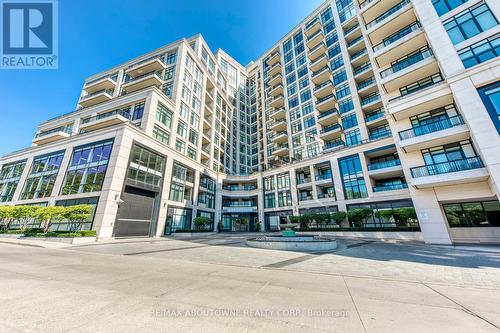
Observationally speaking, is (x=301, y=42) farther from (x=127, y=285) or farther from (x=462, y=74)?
(x=127, y=285)

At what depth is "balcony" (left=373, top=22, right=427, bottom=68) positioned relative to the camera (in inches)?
859

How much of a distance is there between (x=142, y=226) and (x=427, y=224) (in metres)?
31.8

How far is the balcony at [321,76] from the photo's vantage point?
40550 mm

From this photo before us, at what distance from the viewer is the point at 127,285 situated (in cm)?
564

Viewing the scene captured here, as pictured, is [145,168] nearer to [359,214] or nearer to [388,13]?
[359,214]

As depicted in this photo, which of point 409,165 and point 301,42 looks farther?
point 301,42

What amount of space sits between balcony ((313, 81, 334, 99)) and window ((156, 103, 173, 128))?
29420 mm

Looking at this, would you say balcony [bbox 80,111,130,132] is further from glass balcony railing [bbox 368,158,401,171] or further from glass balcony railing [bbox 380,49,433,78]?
glass balcony railing [bbox 368,158,401,171]

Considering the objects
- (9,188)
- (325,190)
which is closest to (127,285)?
(325,190)

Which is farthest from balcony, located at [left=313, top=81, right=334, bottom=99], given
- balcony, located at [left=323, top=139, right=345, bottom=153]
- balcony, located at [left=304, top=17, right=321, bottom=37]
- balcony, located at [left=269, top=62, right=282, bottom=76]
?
balcony, located at [left=269, top=62, right=282, bottom=76]

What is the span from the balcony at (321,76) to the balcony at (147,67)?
30.8m

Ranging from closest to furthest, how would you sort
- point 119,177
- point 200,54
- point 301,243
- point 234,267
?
1. point 234,267
2. point 301,243
3. point 119,177
4. point 200,54

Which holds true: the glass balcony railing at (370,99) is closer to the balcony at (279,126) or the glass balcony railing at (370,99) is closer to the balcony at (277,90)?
the balcony at (279,126)

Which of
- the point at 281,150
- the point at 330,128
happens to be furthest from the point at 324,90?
the point at 281,150
